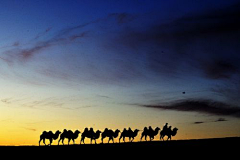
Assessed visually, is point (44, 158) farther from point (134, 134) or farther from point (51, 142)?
point (134, 134)

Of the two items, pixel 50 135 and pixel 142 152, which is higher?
pixel 50 135

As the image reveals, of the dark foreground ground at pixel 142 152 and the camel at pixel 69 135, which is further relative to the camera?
the camel at pixel 69 135

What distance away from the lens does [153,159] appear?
70.3 feet

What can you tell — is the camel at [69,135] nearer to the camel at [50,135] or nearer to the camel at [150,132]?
the camel at [50,135]

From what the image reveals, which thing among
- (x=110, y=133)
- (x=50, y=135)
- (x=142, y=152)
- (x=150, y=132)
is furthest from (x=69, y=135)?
(x=142, y=152)

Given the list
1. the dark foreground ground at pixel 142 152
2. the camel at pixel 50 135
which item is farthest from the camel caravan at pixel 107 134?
the dark foreground ground at pixel 142 152

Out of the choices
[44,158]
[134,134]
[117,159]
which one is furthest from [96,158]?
[134,134]

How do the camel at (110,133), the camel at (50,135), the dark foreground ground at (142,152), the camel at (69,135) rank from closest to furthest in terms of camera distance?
the dark foreground ground at (142,152), the camel at (50,135), the camel at (69,135), the camel at (110,133)

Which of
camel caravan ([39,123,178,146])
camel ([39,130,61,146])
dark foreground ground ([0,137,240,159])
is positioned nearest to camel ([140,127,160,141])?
camel caravan ([39,123,178,146])

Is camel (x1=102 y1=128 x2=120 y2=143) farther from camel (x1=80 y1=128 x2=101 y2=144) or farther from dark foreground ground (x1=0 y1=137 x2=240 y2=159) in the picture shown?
dark foreground ground (x1=0 y1=137 x2=240 y2=159)

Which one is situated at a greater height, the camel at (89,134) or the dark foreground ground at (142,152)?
the camel at (89,134)

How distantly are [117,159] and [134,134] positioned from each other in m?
31.0

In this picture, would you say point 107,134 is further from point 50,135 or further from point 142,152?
point 142,152

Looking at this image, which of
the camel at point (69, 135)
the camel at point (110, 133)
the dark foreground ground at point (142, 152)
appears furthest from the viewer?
the camel at point (110, 133)
